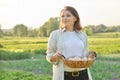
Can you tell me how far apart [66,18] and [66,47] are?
25 centimetres

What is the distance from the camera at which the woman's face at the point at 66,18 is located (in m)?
3.21

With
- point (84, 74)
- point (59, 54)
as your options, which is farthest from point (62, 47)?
point (84, 74)

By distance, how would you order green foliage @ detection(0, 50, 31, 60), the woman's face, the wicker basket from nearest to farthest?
1. the wicker basket
2. the woman's face
3. green foliage @ detection(0, 50, 31, 60)

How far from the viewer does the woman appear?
3189mm

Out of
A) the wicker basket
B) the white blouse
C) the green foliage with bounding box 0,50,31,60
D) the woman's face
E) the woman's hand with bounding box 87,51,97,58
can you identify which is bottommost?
the green foliage with bounding box 0,50,31,60

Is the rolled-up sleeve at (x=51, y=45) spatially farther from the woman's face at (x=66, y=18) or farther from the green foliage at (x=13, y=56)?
the green foliage at (x=13, y=56)

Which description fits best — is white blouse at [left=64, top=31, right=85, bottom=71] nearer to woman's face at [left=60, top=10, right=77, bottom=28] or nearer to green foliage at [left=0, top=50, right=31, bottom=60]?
woman's face at [left=60, top=10, right=77, bottom=28]

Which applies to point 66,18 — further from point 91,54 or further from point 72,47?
point 91,54

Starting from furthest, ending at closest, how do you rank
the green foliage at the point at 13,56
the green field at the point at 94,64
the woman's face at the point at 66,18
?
the green foliage at the point at 13,56, the green field at the point at 94,64, the woman's face at the point at 66,18

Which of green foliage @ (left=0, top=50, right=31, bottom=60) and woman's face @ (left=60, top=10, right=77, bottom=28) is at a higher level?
woman's face @ (left=60, top=10, right=77, bottom=28)

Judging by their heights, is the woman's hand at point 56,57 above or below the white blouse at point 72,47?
below

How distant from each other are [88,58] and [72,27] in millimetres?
313

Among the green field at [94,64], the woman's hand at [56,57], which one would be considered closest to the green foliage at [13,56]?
the green field at [94,64]

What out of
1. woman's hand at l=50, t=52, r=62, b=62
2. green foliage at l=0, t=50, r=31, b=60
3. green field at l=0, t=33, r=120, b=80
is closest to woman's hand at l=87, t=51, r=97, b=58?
woman's hand at l=50, t=52, r=62, b=62
